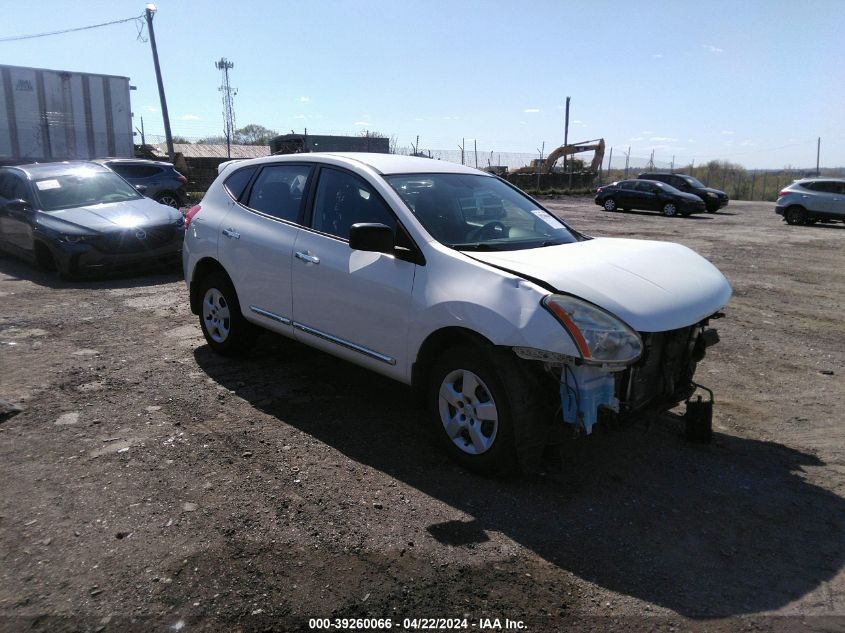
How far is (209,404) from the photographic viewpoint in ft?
16.2

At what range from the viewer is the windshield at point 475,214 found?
4.28 m

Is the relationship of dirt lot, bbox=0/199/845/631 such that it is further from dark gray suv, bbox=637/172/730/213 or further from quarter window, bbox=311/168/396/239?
dark gray suv, bbox=637/172/730/213

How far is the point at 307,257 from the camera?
4.76m

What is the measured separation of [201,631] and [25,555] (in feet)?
3.58

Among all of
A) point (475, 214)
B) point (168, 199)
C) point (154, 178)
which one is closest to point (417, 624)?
point (475, 214)

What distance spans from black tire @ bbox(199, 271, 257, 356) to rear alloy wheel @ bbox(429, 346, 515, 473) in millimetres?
2363

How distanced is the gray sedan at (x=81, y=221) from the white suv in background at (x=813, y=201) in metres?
21.1

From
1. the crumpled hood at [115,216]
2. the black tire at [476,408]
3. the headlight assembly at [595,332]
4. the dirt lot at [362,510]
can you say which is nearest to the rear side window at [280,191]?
the dirt lot at [362,510]

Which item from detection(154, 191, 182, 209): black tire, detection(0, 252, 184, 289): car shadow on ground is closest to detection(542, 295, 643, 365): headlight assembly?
detection(0, 252, 184, 289): car shadow on ground

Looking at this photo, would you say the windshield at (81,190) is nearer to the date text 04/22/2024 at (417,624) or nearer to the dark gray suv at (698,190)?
the date text 04/22/2024 at (417,624)

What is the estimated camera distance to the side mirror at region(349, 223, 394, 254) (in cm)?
404

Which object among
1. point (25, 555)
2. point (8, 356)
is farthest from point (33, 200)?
point (25, 555)

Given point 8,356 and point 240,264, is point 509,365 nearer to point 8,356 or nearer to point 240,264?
point 240,264

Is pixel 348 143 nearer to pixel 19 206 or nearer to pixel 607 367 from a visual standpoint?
pixel 19 206
